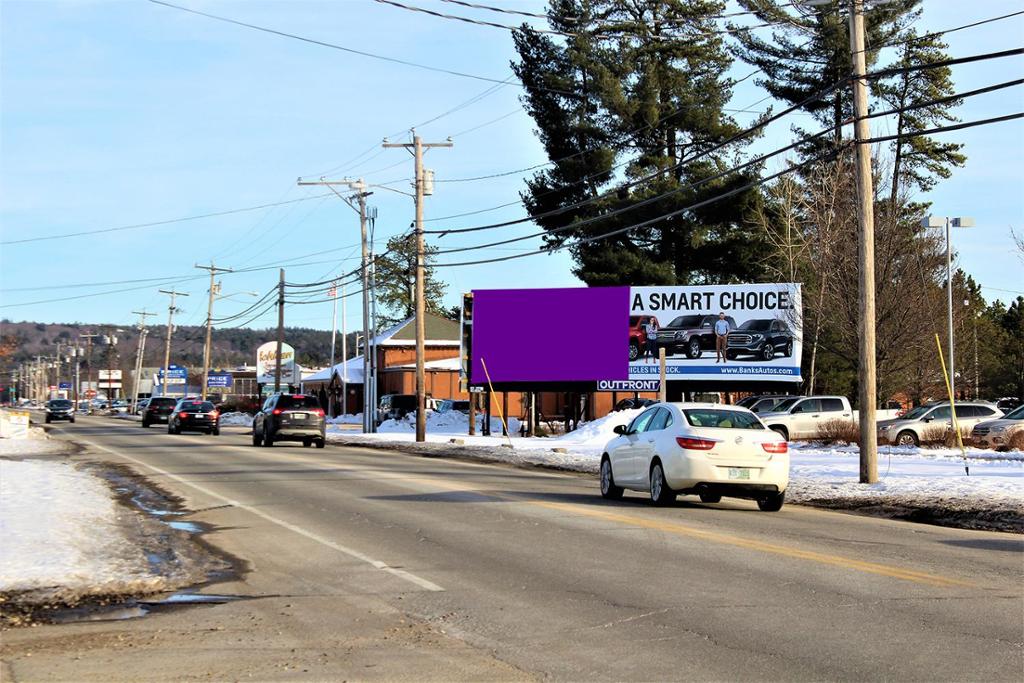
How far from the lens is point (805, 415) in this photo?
125ft

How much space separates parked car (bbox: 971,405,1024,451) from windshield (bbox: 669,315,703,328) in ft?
46.0

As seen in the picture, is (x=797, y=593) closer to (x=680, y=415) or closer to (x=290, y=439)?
(x=680, y=415)

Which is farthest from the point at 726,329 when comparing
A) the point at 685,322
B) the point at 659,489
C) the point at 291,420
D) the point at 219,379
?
the point at 219,379

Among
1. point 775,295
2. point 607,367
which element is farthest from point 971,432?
point 607,367

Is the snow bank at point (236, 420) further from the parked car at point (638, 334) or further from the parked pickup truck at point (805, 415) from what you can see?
the parked pickup truck at point (805, 415)

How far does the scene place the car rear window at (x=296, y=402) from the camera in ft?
124

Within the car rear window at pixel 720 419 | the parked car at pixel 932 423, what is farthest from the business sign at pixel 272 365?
the car rear window at pixel 720 419

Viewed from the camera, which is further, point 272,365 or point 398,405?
point 272,365

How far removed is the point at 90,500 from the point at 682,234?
44.7 metres

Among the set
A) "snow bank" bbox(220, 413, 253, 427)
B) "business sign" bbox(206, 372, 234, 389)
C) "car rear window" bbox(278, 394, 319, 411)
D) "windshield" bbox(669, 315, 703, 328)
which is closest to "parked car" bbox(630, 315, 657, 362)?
"windshield" bbox(669, 315, 703, 328)

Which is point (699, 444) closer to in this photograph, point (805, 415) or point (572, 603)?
point (572, 603)

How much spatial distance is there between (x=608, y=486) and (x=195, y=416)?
113ft

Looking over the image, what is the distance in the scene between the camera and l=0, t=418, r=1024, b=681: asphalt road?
7.57 m

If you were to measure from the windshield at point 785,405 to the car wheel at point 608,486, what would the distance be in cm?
2016
